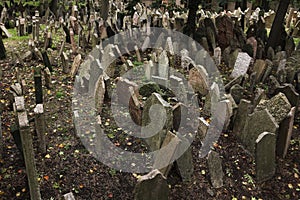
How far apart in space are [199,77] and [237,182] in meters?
2.13

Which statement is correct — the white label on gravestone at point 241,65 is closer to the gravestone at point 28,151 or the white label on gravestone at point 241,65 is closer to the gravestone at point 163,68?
the gravestone at point 163,68

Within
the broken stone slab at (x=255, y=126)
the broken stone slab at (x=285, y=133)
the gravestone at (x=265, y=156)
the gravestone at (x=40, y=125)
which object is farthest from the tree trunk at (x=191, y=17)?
the gravestone at (x=40, y=125)

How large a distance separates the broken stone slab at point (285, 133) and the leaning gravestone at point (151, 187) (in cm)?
203

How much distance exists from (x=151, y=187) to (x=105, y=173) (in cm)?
94

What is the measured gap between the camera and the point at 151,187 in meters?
2.96

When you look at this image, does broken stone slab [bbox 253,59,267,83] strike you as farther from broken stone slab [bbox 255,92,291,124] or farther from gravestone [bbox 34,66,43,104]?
gravestone [bbox 34,66,43,104]

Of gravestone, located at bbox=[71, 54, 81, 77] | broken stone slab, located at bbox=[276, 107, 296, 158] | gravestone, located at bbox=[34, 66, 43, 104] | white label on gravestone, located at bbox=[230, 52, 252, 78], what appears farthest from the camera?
white label on gravestone, located at bbox=[230, 52, 252, 78]

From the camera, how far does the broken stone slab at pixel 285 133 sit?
13.4ft

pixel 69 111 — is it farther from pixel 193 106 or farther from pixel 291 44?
pixel 291 44

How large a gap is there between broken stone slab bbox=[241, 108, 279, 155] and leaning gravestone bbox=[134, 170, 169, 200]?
174 cm

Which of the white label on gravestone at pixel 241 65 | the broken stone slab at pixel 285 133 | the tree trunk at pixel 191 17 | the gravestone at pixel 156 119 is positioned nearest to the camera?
the gravestone at pixel 156 119

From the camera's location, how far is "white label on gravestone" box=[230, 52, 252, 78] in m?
6.14

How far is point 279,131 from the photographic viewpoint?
13.9 ft

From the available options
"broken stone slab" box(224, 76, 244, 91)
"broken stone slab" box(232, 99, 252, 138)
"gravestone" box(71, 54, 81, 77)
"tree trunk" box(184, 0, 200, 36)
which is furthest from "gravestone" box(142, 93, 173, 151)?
"tree trunk" box(184, 0, 200, 36)
